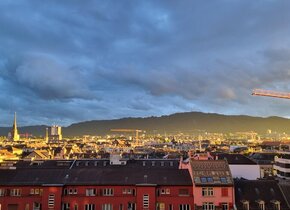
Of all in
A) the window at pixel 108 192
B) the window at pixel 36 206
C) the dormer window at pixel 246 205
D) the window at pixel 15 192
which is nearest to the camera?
the dormer window at pixel 246 205

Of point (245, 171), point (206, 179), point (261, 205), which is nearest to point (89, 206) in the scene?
point (206, 179)

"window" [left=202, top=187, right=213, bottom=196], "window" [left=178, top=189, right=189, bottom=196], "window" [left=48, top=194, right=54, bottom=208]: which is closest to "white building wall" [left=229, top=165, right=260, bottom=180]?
"window" [left=202, top=187, right=213, bottom=196]

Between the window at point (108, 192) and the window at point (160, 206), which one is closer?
the window at point (160, 206)

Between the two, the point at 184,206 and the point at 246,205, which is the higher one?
the point at 246,205

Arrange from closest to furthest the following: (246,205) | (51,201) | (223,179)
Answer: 1. (246,205)
2. (51,201)
3. (223,179)

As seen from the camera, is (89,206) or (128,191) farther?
(128,191)

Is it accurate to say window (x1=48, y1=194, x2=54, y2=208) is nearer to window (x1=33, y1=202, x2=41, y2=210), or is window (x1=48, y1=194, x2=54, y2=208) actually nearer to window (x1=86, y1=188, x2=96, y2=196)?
window (x1=33, y1=202, x2=41, y2=210)

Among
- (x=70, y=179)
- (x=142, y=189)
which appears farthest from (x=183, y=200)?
(x=70, y=179)

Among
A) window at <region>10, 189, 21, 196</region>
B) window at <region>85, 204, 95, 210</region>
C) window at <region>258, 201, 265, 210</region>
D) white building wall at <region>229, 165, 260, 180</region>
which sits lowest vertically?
window at <region>85, 204, 95, 210</region>

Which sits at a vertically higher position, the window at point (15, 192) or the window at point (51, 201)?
the window at point (15, 192)

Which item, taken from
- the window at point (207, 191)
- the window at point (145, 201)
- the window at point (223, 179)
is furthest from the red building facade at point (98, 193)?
the window at point (223, 179)

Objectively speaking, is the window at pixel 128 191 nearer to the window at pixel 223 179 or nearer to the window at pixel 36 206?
the window at pixel 36 206

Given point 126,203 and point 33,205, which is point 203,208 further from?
point 33,205

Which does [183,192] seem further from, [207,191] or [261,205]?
[261,205]
